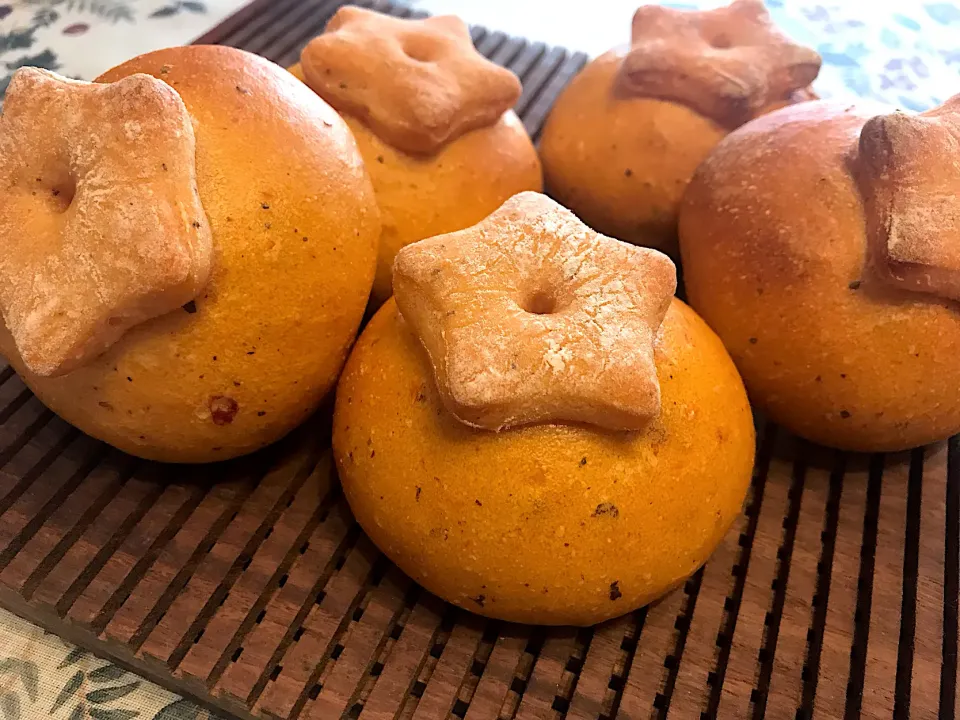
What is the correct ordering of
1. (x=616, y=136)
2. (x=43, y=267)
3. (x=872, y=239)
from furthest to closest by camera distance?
(x=616, y=136), (x=872, y=239), (x=43, y=267)

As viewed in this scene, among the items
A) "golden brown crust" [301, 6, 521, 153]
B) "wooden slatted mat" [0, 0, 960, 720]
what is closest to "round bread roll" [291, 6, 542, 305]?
"golden brown crust" [301, 6, 521, 153]

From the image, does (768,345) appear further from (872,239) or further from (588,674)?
(588,674)

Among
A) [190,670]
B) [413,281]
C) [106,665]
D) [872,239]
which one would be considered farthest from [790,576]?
[106,665]

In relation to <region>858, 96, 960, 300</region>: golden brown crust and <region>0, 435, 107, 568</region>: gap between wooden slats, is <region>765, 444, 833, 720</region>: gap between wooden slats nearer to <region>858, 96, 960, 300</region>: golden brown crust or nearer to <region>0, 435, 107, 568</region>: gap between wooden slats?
<region>858, 96, 960, 300</region>: golden brown crust

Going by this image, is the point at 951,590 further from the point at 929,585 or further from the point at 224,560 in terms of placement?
the point at 224,560

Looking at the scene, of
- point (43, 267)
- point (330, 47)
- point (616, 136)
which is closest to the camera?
point (43, 267)

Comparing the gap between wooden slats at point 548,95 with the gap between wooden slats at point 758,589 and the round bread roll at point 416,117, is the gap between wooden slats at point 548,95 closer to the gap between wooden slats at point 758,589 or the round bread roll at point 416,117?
the round bread roll at point 416,117

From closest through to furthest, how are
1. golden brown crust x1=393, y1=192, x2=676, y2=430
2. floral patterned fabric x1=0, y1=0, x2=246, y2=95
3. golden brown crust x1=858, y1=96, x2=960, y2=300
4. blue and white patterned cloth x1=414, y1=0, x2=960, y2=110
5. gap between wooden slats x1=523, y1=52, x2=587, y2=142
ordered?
golden brown crust x1=393, y1=192, x2=676, y2=430 < golden brown crust x1=858, y1=96, x2=960, y2=300 < gap between wooden slats x1=523, y1=52, x2=587, y2=142 < floral patterned fabric x1=0, y1=0, x2=246, y2=95 < blue and white patterned cloth x1=414, y1=0, x2=960, y2=110
